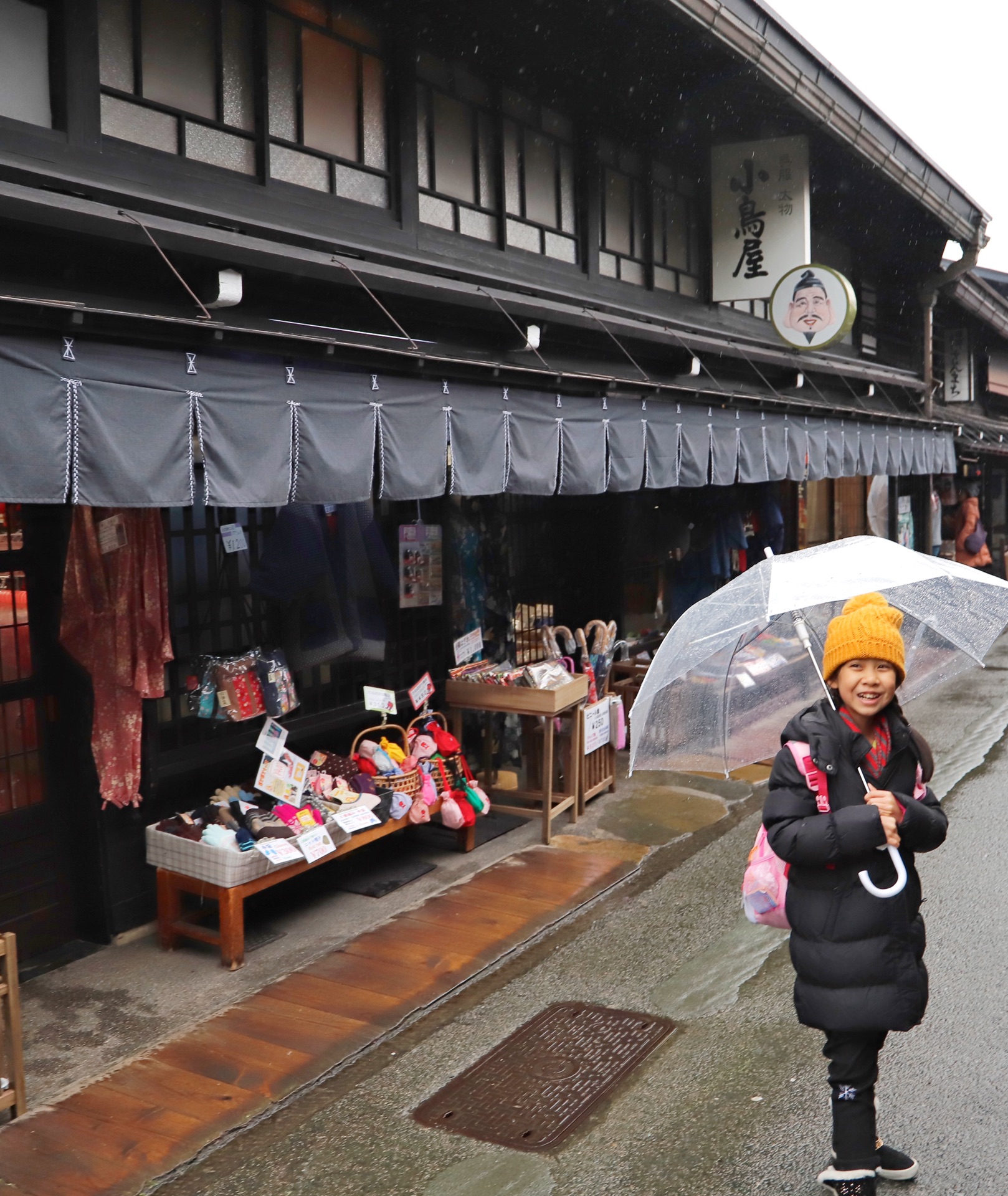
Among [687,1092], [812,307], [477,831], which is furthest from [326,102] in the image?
[812,307]

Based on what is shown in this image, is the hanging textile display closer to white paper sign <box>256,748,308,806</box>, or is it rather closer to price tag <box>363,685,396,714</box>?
price tag <box>363,685,396,714</box>

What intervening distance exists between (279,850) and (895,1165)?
12.0ft

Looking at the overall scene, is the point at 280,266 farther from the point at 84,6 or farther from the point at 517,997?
the point at 517,997

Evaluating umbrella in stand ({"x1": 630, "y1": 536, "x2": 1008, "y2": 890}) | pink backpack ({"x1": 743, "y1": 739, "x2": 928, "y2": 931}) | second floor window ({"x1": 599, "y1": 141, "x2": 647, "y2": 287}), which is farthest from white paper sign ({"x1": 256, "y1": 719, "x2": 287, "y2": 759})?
second floor window ({"x1": 599, "y1": 141, "x2": 647, "y2": 287})

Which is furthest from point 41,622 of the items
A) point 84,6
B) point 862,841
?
point 862,841

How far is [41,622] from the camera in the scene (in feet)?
21.0

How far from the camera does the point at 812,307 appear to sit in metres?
12.3

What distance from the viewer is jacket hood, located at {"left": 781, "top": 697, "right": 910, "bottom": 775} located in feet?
12.1

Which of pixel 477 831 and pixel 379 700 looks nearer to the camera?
pixel 379 700

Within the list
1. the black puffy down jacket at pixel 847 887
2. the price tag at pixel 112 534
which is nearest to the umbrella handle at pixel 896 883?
the black puffy down jacket at pixel 847 887

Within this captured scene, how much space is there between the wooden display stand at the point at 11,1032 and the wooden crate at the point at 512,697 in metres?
4.36

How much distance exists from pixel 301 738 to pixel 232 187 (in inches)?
145

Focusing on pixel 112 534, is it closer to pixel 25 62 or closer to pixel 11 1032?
pixel 25 62

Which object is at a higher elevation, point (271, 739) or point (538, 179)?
point (538, 179)
